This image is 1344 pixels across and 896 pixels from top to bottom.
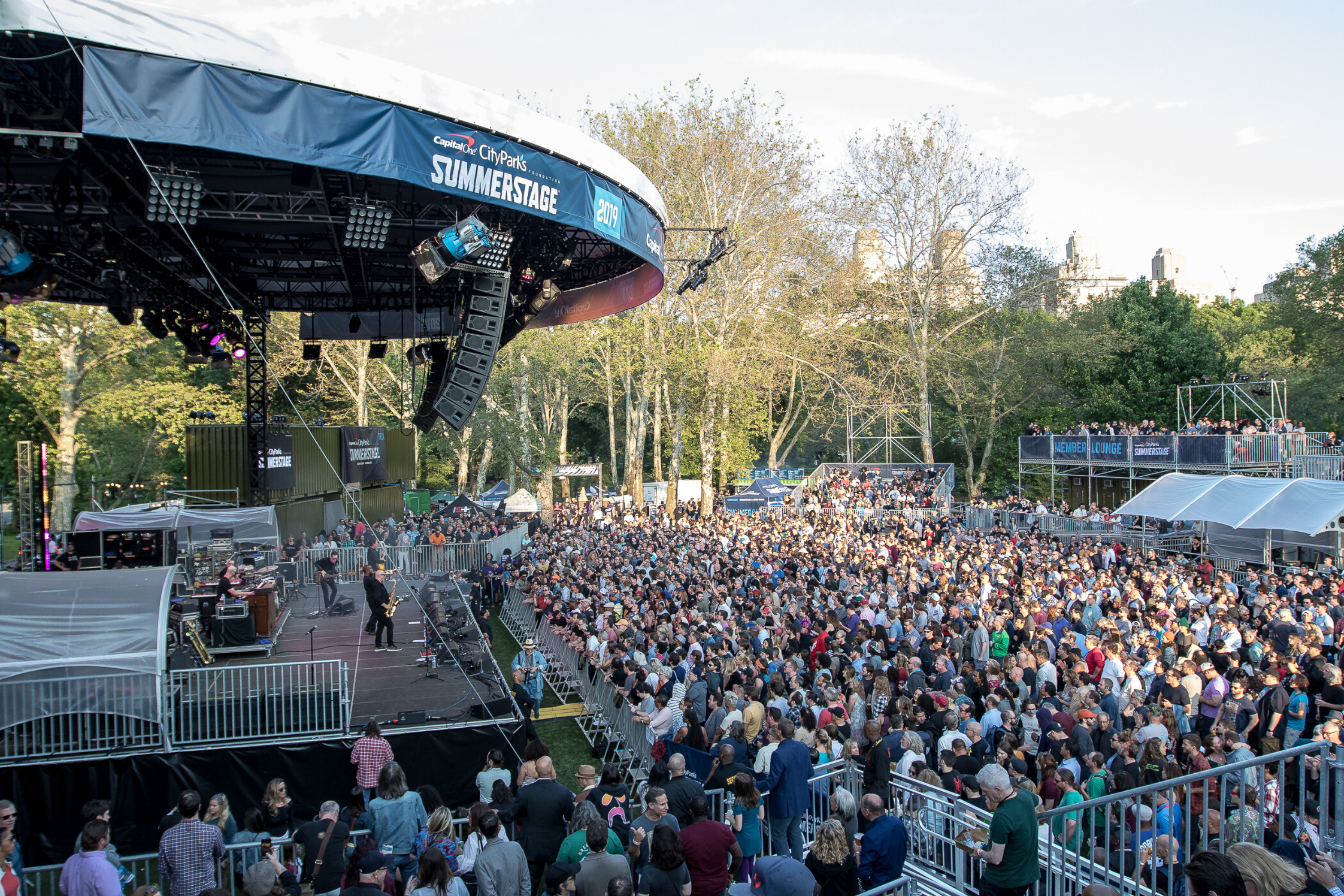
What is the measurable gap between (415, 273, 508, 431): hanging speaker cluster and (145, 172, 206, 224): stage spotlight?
10.7ft

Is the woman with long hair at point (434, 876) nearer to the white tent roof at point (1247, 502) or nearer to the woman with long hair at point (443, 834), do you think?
the woman with long hair at point (443, 834)

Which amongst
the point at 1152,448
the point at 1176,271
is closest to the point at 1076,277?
the point at 1152,448

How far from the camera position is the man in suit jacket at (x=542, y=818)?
18.1 ft

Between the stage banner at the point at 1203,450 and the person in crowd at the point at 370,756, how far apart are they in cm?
2103

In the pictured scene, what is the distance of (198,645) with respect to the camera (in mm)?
10422

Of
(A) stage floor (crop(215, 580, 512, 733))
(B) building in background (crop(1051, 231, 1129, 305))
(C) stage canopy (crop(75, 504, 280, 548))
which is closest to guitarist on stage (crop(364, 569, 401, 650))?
(A) stage floor (crop(215, 580, 512, 733))

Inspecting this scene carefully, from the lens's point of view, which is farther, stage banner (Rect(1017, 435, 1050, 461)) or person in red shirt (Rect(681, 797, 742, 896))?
stage banner (Rect(1017, 435, 1050, 461))

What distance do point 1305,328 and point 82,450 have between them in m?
47.6

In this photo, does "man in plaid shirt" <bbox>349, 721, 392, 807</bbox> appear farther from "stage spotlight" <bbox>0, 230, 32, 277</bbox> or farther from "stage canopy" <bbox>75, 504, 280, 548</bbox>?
"stage canopy" <bbox>75, 504, 280, 548</bbox>

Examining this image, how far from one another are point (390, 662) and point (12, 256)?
652cm

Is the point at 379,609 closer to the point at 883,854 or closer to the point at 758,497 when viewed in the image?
the point at 883,854

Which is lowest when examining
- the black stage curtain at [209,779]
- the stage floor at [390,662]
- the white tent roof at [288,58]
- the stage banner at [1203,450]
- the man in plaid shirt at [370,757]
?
the black stage curtain at [209,779]

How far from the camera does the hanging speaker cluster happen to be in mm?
10672

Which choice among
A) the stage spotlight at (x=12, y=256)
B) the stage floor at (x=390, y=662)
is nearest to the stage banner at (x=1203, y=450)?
the stage floor at (x=390, y=662)
